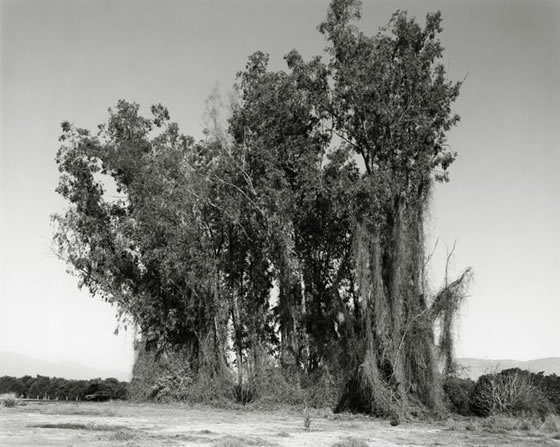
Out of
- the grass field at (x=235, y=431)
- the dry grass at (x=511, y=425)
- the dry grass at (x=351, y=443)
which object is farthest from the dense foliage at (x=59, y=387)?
the dry grass at (x=351, y=443)

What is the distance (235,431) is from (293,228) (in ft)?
42.0

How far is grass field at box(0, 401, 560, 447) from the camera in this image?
570 inches

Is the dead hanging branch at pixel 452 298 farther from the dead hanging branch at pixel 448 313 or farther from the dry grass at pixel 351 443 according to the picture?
the dry grass at pixel 351 443

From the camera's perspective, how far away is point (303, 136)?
28.5 meters

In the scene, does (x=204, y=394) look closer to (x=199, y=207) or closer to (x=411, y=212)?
(x=199, y=207)

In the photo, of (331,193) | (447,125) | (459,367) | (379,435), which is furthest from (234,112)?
(379,435)

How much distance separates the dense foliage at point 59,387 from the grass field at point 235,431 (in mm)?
14739

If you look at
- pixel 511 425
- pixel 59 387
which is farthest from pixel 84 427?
pixel 59 387

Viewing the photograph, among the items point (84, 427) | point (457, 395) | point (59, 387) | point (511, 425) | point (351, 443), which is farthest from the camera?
point (59, 387)

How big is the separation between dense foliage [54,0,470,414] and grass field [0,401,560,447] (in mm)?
3137

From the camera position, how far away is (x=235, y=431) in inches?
689

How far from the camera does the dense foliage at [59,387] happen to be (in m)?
37.8

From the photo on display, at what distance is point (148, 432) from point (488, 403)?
13.2 metres

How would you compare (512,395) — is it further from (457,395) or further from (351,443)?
(351,443)
